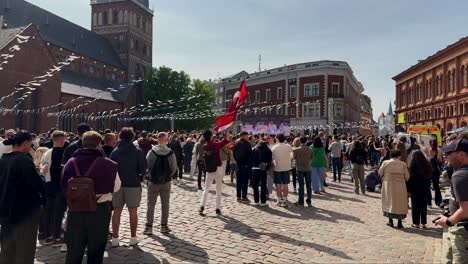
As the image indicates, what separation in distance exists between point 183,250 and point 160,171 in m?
1.71

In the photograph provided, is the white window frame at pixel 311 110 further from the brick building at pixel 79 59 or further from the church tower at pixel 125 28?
the church tower at pixel 125 28

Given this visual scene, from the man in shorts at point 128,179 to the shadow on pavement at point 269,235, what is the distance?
7.32ft

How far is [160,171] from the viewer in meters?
7.39

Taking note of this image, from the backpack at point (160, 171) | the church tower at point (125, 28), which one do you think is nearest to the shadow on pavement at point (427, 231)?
the backpack at point (160, 171)

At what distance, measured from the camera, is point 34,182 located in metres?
4.75

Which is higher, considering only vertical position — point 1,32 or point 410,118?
point 1,32

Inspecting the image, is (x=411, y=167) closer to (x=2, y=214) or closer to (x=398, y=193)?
(x=398, y=193)

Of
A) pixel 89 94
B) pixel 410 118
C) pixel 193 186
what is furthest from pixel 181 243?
pixel 410 118

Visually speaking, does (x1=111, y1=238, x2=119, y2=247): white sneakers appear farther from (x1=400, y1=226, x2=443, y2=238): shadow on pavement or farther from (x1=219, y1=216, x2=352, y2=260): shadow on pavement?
(x1=400, y1=226, x2=443, y2=238): shadow on pavement

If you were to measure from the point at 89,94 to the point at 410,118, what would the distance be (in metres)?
53.7

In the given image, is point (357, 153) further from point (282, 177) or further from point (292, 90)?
point (292, 90)

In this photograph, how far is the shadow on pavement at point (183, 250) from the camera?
598 centimetres

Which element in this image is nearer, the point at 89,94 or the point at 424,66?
the point at 89,94

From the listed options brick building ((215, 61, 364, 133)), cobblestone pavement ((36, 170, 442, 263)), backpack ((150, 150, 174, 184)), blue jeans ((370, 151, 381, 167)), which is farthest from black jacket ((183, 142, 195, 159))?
brick building ((215, 61, 364, 133))
